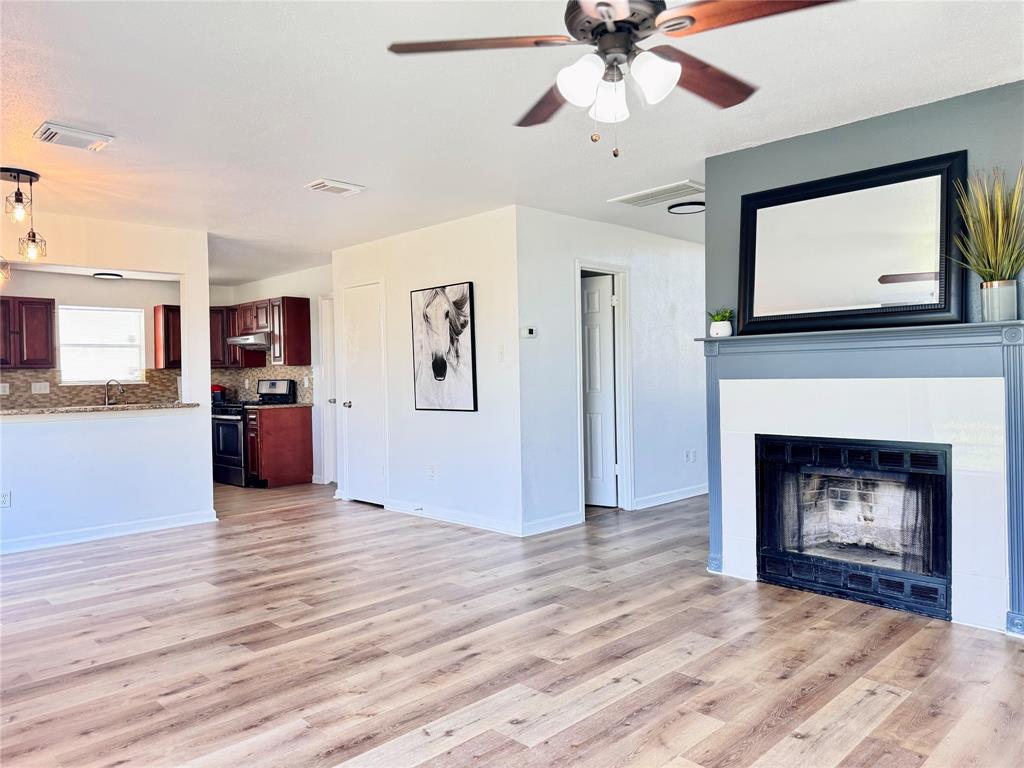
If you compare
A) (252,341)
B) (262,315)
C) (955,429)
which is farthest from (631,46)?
(252,341)

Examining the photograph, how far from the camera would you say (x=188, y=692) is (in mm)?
2633

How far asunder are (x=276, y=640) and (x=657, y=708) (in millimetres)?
1738

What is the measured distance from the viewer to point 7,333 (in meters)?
7.12

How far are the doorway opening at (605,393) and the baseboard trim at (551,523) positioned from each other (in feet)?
1.47

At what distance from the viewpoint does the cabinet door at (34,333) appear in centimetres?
720

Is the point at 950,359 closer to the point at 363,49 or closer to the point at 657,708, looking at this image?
the point at 657,708

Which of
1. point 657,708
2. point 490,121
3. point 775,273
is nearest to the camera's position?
point 657,708

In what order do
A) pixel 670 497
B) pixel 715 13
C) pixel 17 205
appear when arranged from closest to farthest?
pixel 715 13, pixel 17 205, pixel 670 497

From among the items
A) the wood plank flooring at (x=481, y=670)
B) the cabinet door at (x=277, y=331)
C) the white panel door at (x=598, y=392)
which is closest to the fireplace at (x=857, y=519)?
the wood plank flooring at (x=481, y=670)

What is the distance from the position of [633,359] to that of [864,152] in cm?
278

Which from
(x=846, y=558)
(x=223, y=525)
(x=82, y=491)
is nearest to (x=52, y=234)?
(x=82, y=491)

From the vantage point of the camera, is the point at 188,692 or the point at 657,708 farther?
the point at 188,692

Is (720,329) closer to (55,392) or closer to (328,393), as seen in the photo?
(328,393)

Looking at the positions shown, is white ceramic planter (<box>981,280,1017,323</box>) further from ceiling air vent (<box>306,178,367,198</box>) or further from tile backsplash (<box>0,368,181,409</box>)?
tile backsplash (<box>0,368,181,409</box>)
